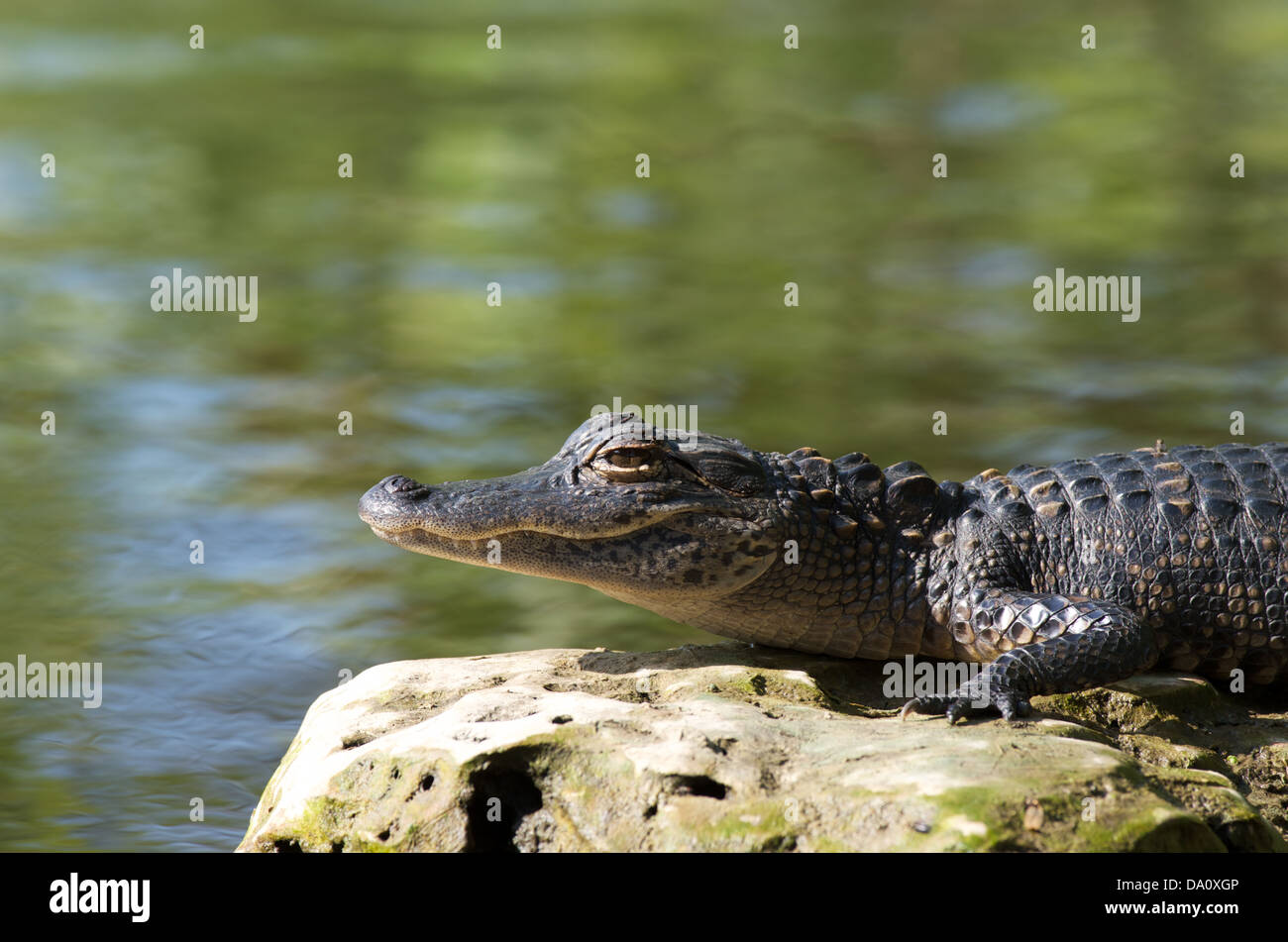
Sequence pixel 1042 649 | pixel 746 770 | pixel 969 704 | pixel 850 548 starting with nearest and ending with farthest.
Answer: pixel 746 770 < pixel 969 704 < pixel 1042 649 < pixel 850 548

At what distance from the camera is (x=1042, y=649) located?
3.87m

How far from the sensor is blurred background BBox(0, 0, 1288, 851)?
20.3 ft

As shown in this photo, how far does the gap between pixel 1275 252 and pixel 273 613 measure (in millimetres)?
7266

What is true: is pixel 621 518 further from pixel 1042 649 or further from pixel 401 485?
pixel 1042 649

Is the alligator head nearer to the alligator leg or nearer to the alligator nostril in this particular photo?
the alligator nostril

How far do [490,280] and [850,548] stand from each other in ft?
20.2

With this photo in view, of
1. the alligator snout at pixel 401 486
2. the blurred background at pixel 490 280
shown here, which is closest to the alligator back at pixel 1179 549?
the alligator snout at pixel 401 486

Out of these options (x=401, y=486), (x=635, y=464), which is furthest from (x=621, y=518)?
(x=401, y=486)

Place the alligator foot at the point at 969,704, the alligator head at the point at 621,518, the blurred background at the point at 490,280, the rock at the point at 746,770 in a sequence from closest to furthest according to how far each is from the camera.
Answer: the rock at the point at 746,770 → the alligator foot at the point at 969,704 → the alligator head at the point at 621,518 → the blurred background at the point at 490,280

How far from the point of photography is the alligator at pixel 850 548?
13.7 feet

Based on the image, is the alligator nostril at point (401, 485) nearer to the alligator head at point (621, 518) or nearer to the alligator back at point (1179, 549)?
the alligator head at point (621, 518)

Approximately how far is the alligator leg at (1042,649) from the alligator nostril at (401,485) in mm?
1546

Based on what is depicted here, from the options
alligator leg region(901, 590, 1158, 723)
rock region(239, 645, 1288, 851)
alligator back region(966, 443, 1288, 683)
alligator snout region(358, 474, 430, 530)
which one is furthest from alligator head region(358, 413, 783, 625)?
alligator back region(966, 443, 1288, 683)
